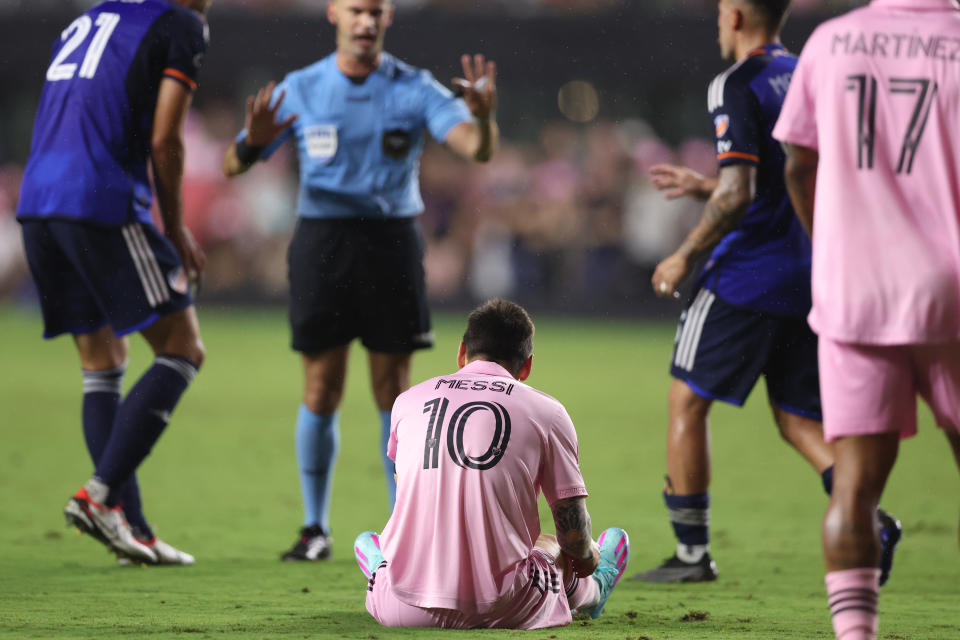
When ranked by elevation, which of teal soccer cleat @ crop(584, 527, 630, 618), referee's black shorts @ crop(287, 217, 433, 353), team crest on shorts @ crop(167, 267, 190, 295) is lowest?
teal soccer cleat @ crop(584, 527, 630, 618)

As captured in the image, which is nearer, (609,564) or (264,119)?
(609,564)

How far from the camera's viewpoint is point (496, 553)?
3.86m

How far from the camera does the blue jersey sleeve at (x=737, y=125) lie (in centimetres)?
499

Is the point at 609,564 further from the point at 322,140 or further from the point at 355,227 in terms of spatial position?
the point at 322,140

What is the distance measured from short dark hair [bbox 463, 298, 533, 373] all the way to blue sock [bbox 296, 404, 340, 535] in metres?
2.10

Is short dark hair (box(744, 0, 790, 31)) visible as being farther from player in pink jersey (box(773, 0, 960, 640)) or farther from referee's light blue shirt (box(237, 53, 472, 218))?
player in pink jersey (box(773, 0, 960, 640))

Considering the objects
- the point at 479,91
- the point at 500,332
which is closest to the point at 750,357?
the point at 500,332

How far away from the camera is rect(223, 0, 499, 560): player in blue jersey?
601cm

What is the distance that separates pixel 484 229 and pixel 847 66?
1657 centimetres

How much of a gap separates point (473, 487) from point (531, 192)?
15.9 metres

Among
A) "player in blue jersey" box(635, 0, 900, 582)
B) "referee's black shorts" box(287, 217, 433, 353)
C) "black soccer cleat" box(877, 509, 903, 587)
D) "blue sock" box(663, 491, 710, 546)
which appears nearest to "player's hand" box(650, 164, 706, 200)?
"player in blue jersey" box(635, 0, 900, 582)

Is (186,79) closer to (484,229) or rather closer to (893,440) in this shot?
(893,440)

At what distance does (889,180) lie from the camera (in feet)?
10.9

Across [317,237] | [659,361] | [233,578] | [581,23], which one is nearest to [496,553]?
[233,578]
